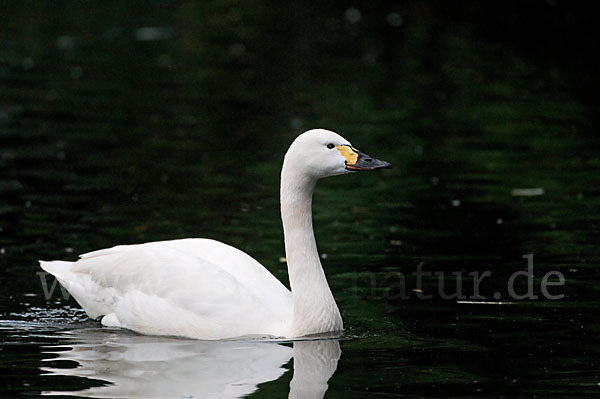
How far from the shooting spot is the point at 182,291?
34.4ft

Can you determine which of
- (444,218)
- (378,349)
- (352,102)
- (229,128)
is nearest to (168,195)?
(444,218)

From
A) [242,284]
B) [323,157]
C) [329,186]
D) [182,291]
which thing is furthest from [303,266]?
[329,186]

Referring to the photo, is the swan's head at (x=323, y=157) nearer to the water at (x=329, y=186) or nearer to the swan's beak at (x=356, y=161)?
the swan's beak at (x=356, y=161)

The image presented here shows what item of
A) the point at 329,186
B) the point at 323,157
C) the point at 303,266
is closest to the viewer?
the point at 323,157

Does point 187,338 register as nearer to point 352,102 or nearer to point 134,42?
point 352,102

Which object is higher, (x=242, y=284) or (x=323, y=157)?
(x=323, y=157)

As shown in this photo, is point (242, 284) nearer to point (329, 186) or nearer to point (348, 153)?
point (348, 153)

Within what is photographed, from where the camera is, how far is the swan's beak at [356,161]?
10328mm

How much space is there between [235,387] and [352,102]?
49.6 ft

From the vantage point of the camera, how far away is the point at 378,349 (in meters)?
10.0

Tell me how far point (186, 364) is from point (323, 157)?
2148 millimetres

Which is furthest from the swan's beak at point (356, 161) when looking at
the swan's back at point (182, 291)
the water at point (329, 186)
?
the water at point (329, 186)

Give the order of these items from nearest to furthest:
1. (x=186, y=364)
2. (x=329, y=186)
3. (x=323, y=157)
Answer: (x=186, y=364), (x=323, y=157), (x=329, y=186)

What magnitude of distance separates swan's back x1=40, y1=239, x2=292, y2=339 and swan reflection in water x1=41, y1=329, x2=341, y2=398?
0.49ft
